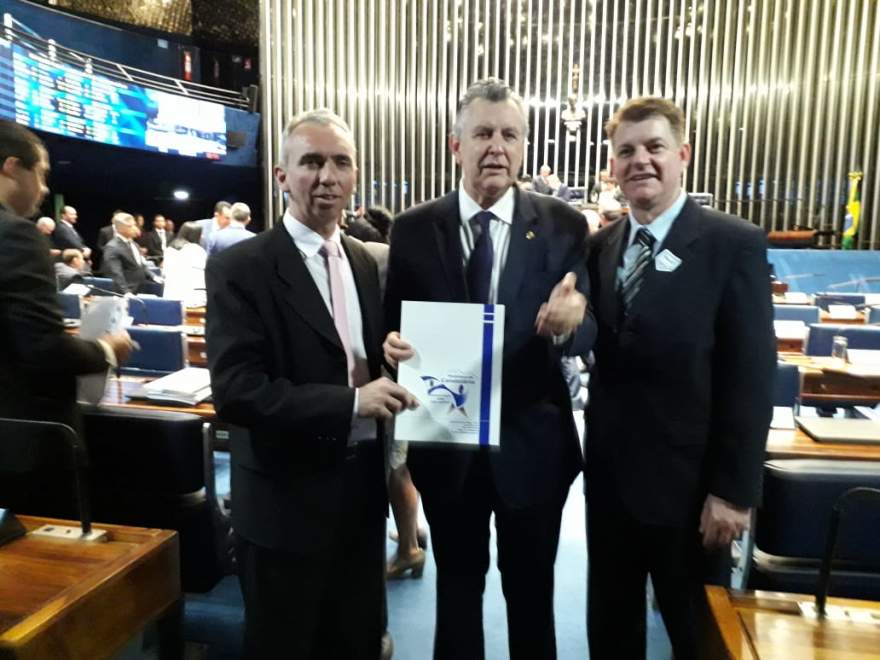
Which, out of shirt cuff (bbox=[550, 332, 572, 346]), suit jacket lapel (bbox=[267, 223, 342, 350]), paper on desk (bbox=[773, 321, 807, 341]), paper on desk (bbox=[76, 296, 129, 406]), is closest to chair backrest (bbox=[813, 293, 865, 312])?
paper on desk (bbox=[773, 321, 807, 341])

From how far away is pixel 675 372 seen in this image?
1615mm

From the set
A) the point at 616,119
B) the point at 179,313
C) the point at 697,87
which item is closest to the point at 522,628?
the point at 616,119

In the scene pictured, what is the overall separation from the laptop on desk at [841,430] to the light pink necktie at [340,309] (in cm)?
166

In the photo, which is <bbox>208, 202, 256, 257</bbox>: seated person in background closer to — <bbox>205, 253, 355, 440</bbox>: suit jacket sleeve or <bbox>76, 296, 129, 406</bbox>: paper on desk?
<bbox>76, 296, 129, 406</bbox>: paper on desk

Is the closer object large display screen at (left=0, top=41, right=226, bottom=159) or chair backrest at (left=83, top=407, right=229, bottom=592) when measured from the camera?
chair backrest at (left=83, top=407, right=229, bottom=592)

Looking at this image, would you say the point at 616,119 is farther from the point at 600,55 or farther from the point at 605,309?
the point at 600,55

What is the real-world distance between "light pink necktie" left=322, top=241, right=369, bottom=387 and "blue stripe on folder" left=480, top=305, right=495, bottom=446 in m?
0.31

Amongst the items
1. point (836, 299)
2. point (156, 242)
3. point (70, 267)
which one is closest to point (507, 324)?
point (836, 299)

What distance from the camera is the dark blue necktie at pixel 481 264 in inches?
65.4

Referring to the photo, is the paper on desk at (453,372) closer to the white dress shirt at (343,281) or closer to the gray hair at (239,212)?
the white dress shirt at (343,281)

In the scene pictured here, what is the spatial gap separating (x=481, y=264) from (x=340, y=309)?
1.20 ft

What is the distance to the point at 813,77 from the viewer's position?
1223cm

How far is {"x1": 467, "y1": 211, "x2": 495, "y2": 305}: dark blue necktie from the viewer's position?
1662mm

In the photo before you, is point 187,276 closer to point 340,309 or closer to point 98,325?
point 98,325
